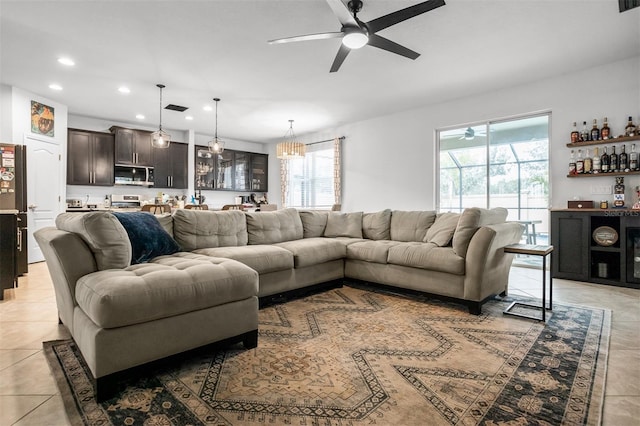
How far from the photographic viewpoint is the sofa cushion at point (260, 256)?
2902 mm

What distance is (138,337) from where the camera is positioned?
1.69m

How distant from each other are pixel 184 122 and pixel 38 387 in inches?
244

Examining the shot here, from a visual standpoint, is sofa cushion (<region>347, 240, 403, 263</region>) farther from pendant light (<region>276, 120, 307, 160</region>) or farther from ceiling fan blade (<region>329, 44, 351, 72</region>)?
pendant light (<region>276, 120, 307, 160</region>)

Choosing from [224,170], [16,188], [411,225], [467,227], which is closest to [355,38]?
[467,227]

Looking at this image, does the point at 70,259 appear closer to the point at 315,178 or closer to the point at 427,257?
the point at 427,257

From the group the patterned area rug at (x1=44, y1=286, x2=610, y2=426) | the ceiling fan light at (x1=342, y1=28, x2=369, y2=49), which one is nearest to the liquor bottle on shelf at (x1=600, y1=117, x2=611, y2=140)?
the patterned area rug at (x1=44, y1=286, x2=610, y2=426)

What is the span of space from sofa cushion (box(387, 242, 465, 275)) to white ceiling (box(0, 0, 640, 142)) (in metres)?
2.18

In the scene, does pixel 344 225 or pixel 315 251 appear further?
pixel 344 225

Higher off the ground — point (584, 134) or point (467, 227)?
point (584, 134)

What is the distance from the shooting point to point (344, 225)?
4.49m

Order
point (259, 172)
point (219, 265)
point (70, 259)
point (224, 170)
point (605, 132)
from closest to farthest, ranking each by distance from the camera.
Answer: point (70, 259) → point (219, 265) → point (605, 132) → point (224, 170) → point (259, 172)

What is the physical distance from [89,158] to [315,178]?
15.3 feet

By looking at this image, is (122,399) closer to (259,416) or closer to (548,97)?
(259,416)

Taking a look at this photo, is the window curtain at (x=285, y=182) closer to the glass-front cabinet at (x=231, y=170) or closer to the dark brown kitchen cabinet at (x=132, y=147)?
the glass-front cabinet at (x=231, y=170)
